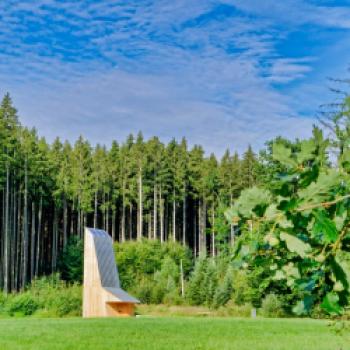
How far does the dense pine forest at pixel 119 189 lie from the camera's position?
156 ft

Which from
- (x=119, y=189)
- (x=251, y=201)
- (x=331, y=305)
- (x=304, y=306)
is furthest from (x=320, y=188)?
(x=119, y=189)

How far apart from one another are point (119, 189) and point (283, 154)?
55.6 metres

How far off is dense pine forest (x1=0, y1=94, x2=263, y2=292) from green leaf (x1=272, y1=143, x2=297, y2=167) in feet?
139

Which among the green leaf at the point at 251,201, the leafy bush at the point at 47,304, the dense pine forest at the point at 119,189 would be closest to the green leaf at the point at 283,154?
the green leaf at the point at 251,201

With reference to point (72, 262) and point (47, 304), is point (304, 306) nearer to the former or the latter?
point (47, 304)

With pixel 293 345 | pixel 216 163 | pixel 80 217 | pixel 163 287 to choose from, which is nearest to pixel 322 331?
pixel 293 345

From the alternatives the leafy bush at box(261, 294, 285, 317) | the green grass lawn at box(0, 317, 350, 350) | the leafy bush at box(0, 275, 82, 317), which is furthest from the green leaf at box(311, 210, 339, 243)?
the leafy bush at box(261, 294, 285, 317)

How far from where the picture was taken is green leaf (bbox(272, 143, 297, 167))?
1.30 m

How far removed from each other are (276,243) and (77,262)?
138 feet

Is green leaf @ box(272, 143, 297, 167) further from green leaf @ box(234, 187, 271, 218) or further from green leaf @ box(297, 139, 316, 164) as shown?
green leaf @ box(234, 187, 271, 218)

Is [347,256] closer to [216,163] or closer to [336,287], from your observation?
[336,287]

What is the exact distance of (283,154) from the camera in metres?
1.32

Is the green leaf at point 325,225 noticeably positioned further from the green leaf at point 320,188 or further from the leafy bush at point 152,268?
the leafy bush at point 152,268

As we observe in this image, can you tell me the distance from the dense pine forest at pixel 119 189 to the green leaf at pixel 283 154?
139ft
